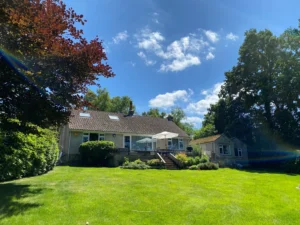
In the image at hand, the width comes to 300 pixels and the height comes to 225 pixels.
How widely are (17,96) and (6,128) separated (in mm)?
1382

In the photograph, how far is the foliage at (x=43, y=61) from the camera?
17.8ft

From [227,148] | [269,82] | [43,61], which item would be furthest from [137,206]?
[269,82]

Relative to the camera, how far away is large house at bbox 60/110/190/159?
22.5 metres

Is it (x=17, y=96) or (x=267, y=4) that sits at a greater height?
(x=267, y=4)

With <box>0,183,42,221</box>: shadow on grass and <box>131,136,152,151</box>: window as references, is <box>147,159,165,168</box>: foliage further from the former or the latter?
<box>0,183,42,221</box>: shadow on grass

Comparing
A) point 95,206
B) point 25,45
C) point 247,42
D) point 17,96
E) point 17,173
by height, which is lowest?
point 95,206

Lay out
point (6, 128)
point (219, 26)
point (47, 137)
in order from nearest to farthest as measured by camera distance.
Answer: point (6, 128) < point (47, 137) < point (219, 26)

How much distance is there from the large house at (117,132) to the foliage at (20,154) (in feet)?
31.3

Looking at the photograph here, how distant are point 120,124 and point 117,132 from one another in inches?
85.2

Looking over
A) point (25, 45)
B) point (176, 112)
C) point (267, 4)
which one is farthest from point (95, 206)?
point (176, 112)

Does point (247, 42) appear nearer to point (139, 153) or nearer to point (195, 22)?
point (195, 22)

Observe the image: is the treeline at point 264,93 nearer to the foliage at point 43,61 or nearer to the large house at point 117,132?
the large house at point 117,132

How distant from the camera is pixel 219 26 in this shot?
17.1 m

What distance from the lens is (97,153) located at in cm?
1964
